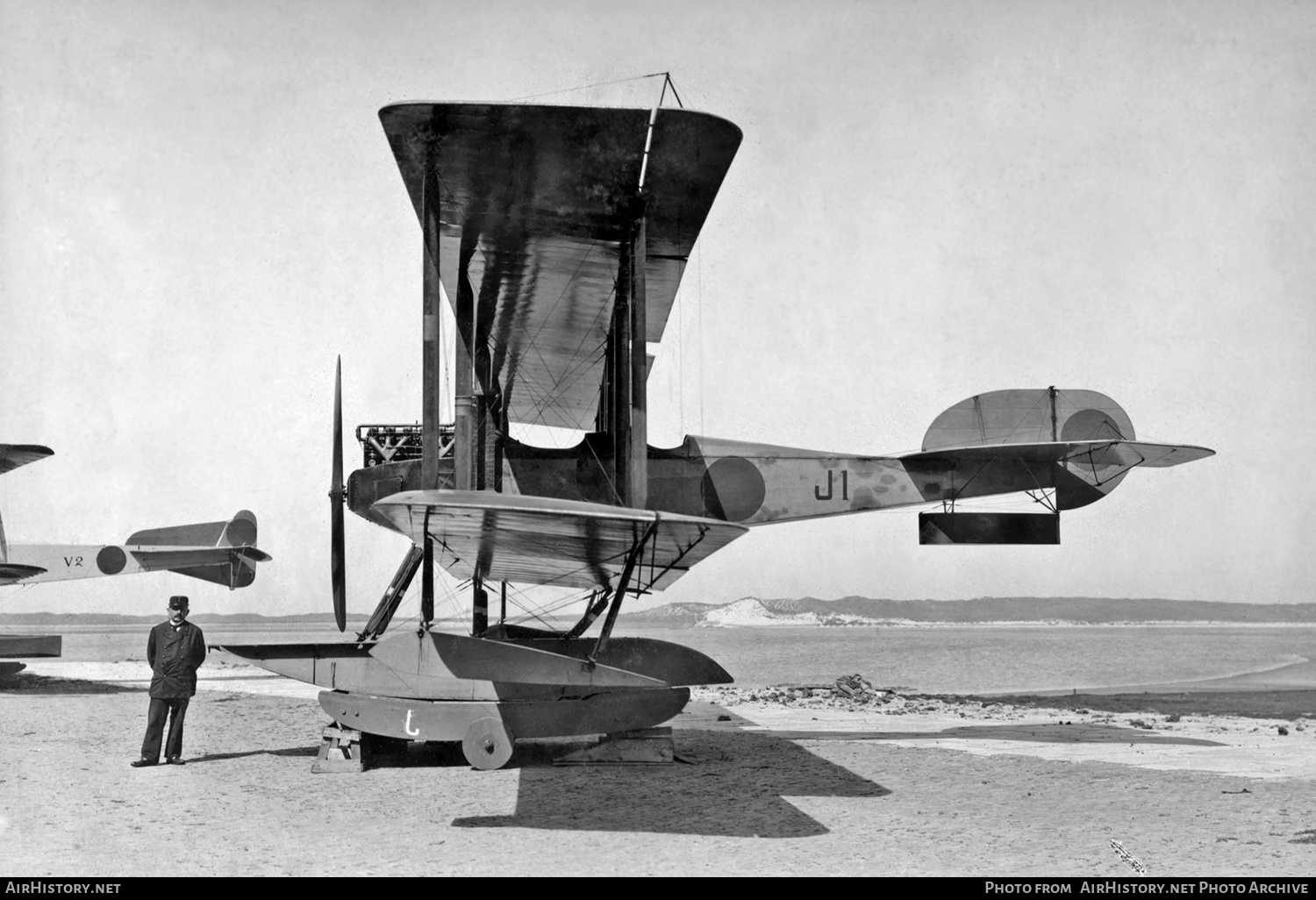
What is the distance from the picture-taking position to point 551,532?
789 centimetres

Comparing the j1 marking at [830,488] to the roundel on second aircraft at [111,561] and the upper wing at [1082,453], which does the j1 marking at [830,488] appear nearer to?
A: the upper wing at [1082,453]

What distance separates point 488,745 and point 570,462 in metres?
3.34

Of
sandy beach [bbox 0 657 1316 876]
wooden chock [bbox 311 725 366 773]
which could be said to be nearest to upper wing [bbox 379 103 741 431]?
wooden chock [bbox 311 725 366 773]

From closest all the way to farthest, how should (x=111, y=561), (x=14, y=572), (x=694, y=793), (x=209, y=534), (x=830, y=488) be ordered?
(x=694, y=793) < (x=830, y=488) < (x=14, y=572) < (x=111, y=561) < (x=209, y=534)

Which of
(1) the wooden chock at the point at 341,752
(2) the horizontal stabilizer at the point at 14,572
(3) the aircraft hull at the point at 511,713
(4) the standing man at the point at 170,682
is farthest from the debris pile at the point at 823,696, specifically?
(2) the horizontal stabilizer at the point at 14,572

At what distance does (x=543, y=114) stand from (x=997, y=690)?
66.5ft

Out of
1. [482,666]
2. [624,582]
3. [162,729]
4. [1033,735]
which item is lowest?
[1033,735]

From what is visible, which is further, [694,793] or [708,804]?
[694,793]

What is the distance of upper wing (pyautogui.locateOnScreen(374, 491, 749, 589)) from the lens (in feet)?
22.7

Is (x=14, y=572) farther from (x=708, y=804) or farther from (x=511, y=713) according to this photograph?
(x=708, y=804)

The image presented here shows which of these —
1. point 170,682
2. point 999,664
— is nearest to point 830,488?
point 170,682

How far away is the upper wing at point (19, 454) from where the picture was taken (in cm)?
1710

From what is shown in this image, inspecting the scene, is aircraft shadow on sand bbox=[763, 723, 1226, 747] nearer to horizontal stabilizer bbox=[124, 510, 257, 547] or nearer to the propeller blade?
the propeller blade

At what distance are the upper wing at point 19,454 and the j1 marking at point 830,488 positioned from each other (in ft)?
40.4
